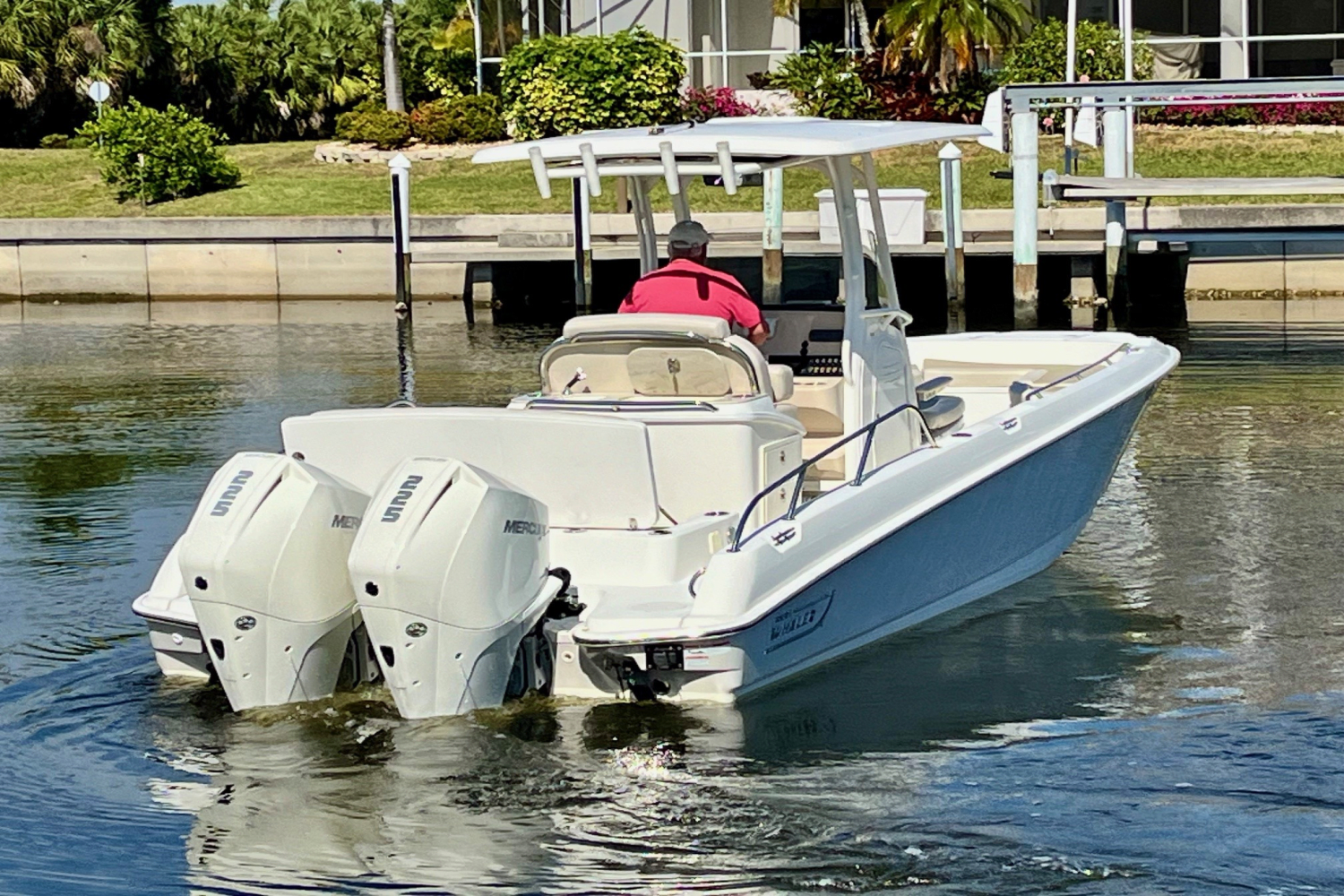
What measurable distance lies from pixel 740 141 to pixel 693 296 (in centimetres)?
64

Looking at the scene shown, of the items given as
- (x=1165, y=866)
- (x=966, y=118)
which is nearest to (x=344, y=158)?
(x=966, y=118)

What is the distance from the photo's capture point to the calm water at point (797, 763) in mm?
5211

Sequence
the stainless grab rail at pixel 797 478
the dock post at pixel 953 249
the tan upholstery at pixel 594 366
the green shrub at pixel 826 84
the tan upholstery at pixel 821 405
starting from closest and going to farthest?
the stainless grab rail at pixel 797 478, the tan upholstery at pixel 594 366, the tan upholstery at pixel 821 405, the dock post at pixel 953 249, the green shrub at pixel 826 84

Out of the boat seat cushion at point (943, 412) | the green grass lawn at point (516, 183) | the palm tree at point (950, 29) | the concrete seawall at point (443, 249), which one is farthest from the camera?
the palm tree at point (950, 29)

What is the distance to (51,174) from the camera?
99.6 ft

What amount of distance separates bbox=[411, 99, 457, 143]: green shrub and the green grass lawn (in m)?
1.10

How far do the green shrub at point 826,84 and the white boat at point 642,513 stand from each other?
19677 mm

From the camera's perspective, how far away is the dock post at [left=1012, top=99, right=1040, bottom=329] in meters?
18.5

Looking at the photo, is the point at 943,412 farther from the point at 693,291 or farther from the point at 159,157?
the point at 159,157

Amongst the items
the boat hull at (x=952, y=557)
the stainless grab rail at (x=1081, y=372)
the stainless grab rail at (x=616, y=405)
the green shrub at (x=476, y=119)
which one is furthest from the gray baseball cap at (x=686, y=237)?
the green shrub at (x=476, y=119)

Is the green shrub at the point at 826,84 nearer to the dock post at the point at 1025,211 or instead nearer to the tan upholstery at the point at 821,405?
the dock post at the point at 1025,211

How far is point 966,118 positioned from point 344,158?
9.08m

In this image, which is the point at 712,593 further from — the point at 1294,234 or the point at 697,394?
the point at 1294,234

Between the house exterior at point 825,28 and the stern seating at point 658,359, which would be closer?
the stern seating at point 658,359
